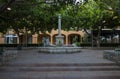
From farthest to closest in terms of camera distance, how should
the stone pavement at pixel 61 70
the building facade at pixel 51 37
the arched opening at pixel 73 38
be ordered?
the arched opening at pixel 73 38 < the building facade at pixel 51 37 < the stone pavement at pixel 61 70

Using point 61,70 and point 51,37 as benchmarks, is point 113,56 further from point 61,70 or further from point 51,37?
point 51,37

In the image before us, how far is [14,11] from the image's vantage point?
25375 mm

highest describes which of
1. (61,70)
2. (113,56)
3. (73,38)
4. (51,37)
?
(51,37)

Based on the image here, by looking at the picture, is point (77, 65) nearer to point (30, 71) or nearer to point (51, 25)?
point (30, 71)

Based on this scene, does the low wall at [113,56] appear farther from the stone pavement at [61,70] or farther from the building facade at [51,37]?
the building facade at [51,37]

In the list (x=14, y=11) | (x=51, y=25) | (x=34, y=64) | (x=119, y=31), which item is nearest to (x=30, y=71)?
(x=34, y=64)

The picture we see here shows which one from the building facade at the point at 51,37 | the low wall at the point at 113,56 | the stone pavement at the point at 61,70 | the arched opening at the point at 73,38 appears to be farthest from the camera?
the arched opening at the point at 73,38

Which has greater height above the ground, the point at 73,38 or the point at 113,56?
the point at 73,38

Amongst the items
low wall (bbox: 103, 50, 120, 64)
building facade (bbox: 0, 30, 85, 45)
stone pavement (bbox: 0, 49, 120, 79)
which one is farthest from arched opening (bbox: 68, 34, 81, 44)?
stone pavement (bbox: 0, 49, 120, 79)

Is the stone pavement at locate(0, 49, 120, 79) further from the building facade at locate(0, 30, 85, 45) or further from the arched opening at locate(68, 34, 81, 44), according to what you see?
the arched opening at locate(68, 34, 81, 44)

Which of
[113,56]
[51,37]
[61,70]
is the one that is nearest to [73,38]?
[51,37]

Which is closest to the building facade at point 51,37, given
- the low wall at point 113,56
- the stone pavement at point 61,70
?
the low wall at point 113,56

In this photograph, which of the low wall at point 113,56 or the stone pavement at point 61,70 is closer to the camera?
the stone pavement at point 61,70

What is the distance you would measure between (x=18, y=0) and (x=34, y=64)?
3.88 meters
